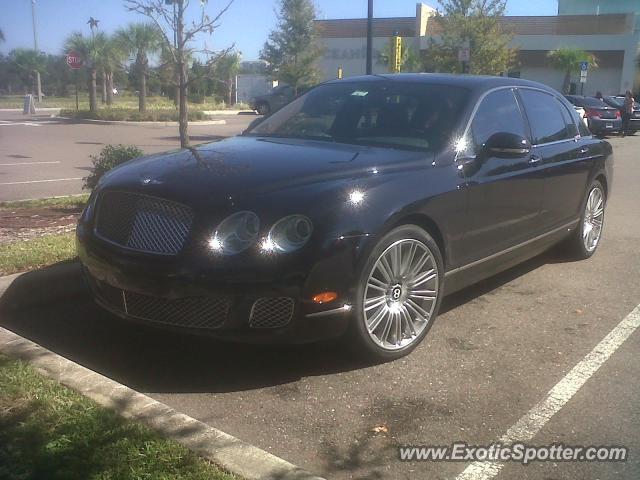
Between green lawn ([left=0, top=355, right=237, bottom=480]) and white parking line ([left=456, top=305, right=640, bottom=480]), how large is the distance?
109 cm

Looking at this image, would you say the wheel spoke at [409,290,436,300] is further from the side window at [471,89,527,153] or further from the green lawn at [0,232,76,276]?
the green lawn at [0,232,76,276]

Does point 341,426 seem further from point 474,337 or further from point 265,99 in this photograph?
point 265,99

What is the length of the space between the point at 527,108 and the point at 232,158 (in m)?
2.57

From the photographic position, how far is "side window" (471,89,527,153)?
15.5ft

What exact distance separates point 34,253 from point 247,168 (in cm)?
234

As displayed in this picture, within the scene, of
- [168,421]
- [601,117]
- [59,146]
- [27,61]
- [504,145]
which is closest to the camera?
[168,421]

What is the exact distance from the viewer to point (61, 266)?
504 cm

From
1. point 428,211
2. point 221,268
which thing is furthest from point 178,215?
point 428,211

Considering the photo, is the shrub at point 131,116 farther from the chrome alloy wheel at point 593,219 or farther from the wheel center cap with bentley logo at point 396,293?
the wheel center cap with bentley logo at point 396,293

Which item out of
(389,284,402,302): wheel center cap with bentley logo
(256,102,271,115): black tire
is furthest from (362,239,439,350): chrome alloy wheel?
(256,102,271,115): black tire

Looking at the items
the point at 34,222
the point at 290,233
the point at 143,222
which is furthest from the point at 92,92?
the point at 290,233

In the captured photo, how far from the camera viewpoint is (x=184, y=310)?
3.54m

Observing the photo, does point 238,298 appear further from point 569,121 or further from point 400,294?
point 569,121

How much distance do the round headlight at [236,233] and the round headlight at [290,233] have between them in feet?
0.32
